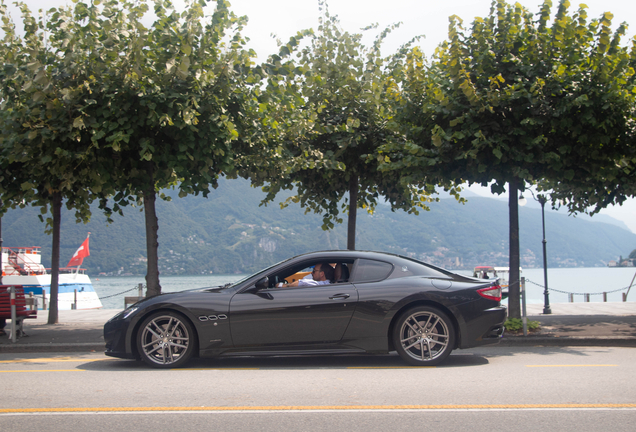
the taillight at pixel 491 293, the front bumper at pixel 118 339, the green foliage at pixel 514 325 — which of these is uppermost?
the taillight at pixel 491 293

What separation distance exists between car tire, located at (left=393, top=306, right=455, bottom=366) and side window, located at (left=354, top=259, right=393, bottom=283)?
614 millimetres

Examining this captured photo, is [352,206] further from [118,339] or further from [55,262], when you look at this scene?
[118,339]

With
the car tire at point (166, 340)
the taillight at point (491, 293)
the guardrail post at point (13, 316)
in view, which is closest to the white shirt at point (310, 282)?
the car tire at point (166, 340)

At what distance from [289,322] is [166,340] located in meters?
1.69

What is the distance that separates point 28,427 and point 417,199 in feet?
42.5

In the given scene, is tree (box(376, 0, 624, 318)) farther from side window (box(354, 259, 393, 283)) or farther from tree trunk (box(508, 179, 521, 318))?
side window (box(354, 259, 393, 283))

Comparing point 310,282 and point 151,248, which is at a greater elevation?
point 151,248

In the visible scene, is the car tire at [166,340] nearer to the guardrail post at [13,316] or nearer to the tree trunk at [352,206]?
the guardrail post at [13,316]

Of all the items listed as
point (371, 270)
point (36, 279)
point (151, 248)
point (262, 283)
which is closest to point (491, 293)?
point (371, 270)

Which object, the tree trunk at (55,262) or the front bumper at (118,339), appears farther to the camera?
the tree trunk at (55,262)

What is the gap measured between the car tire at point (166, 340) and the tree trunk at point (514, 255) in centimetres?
636

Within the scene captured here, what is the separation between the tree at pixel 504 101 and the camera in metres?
9.64

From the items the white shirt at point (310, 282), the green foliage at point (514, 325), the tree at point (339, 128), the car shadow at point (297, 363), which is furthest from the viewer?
the tree at point (339, 128)

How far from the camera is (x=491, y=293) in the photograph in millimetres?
7281
